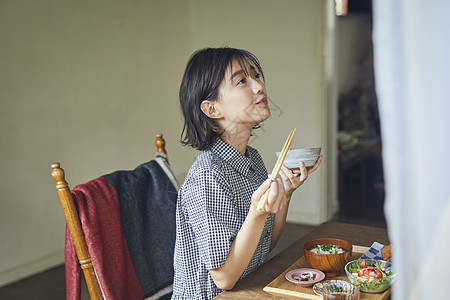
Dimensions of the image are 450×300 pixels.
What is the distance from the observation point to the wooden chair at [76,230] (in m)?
1.17

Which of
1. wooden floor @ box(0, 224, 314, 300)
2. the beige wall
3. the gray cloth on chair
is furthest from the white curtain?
wooden floor @ box(0, 224, 314, 300)

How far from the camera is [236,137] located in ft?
4.34

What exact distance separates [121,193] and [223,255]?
39 cm

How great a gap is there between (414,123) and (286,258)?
806mm

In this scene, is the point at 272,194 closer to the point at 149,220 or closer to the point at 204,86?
the point at 204,86

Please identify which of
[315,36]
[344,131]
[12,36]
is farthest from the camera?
[344,131]

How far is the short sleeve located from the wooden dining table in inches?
3.2

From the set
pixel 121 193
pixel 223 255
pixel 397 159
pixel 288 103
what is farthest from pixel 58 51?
pixel 397 159

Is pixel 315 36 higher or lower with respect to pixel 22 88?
higher

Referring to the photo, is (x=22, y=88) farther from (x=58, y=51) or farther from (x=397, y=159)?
(x=397, y=159)

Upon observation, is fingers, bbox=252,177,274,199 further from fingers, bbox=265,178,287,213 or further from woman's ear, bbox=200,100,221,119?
woman's ear, bbox=200,100,221,119

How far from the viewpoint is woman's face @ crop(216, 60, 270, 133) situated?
122cm

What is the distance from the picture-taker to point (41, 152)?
10.5 feet

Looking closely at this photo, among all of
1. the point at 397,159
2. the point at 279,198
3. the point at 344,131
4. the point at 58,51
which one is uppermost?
the point at 58,51
